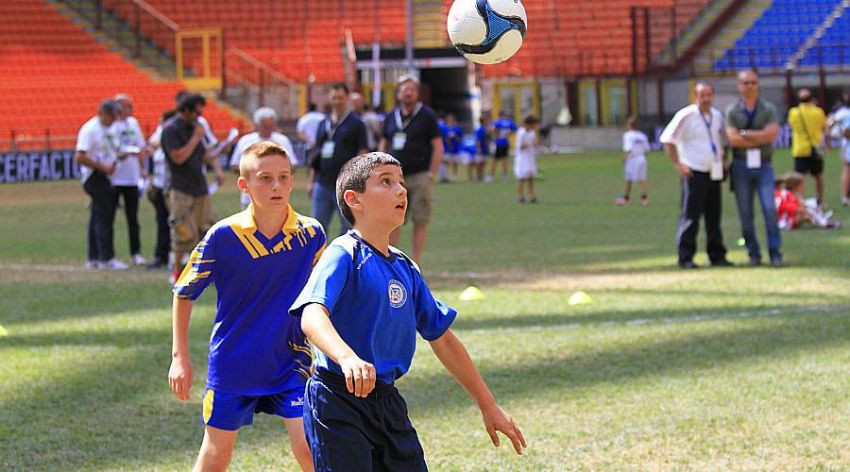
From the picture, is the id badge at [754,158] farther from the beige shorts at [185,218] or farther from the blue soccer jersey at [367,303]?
the blue soccer jersey at [367,303]

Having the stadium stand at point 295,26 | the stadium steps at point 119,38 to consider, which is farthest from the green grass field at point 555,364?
the stadium stand at point 295,26

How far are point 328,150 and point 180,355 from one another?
826cm

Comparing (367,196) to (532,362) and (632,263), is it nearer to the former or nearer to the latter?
(532,362)

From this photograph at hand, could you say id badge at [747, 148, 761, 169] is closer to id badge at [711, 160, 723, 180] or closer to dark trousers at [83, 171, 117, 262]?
id badge at [711, 160, 723, 180]

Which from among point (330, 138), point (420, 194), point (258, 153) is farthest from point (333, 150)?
point (258, 153)

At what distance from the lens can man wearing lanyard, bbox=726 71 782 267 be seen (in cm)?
1437

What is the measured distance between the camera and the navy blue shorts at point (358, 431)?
450cm

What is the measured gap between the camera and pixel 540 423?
7422mm

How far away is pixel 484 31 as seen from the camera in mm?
7090

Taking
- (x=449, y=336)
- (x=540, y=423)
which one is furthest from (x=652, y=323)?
(x=449, y=336)

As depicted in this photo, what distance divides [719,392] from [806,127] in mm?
13343

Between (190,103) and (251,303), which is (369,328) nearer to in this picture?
(251,303)

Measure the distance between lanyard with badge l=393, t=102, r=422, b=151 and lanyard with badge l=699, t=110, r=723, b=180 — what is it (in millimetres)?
3144

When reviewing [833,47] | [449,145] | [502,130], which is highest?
[833,47]
